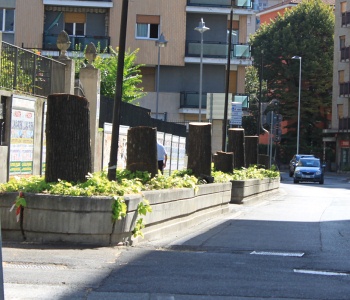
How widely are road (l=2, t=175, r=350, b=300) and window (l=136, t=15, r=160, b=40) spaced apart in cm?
3406

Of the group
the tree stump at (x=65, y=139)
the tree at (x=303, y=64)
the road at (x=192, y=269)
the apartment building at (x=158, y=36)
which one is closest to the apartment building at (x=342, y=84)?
the tree at (x=303, y=64)

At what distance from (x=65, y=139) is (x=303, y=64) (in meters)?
66.4

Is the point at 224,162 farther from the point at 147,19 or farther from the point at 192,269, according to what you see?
the point at 147,19

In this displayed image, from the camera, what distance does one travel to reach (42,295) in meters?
7.71

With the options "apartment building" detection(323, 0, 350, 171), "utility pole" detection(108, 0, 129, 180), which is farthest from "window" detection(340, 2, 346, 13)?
"utility pole" detection(108, 0, 129, 180)

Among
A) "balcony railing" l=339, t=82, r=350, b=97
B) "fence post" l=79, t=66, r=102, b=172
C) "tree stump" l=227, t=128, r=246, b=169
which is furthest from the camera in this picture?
"balcony railing" l=339, t=82, r=350, b=97

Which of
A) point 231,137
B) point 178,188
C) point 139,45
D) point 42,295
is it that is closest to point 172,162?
point 231,137

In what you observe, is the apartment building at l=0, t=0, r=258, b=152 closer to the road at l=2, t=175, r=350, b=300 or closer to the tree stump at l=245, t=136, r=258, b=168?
the tree stump at l=245, t=136, r=258, b=168

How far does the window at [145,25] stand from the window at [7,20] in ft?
23.0

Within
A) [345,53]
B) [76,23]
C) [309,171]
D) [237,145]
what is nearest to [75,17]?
[76,23]

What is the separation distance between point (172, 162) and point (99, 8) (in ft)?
54.4

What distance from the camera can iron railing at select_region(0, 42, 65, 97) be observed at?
57.4ft

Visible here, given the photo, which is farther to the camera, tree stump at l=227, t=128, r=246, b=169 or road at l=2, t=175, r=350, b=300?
tree stump at l=227, t=128, r=246, b=169

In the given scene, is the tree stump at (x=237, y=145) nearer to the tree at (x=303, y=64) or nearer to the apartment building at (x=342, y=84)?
the apartment building at (x=342, y=84)
